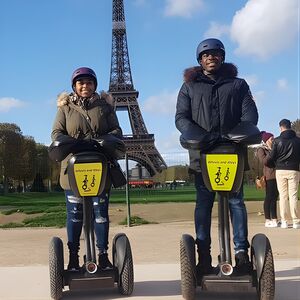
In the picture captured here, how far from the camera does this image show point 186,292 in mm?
3547

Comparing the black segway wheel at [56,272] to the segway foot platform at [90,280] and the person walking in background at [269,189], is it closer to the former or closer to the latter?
the segway foot platform at [90,280]

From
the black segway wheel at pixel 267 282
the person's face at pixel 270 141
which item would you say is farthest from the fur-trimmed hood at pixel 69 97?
the person's face at pixel 270 141

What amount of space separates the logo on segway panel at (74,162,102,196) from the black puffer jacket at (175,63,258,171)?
701mm

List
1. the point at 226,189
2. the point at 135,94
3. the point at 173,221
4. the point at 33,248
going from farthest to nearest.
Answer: the point at 135,94, the point at 173,221, the point at 33,248, the point at 226,189

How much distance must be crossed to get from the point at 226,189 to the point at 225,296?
0.91m

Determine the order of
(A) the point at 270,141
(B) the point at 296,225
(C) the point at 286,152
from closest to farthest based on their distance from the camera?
(C) the point at 286,152
(B) the point at 296,225
(A) the point at 270,141

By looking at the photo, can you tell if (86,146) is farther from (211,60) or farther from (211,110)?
(211,60)

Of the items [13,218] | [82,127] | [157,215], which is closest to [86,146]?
[82,127]

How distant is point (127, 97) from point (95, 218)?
51087mm

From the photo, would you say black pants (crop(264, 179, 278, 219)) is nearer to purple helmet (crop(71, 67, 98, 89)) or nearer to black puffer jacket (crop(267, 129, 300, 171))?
black puffer jacket (crop(267, 129, 300, 171))

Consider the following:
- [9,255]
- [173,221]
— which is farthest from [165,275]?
[173,221]

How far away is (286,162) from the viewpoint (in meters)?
8.23

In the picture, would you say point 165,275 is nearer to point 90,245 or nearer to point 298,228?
point 90,245


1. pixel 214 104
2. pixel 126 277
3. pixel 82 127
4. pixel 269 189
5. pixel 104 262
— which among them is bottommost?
pixel 126 277
